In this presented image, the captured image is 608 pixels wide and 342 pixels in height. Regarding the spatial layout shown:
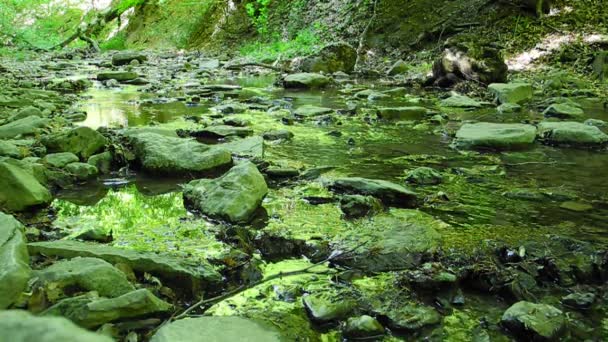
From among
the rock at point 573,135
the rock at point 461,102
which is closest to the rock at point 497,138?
the rock at point 573,135

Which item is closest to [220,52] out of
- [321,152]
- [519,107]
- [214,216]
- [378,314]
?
[519,107]

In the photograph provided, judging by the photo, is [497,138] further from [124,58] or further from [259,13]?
[259,13]

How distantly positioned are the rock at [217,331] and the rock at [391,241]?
2.14 ft

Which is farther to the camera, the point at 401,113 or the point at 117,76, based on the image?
the point at 117,76

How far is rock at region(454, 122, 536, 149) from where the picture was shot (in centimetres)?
432

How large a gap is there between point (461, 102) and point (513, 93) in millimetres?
683

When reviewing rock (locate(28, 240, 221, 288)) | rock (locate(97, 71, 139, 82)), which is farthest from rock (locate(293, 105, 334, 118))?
rock (locate(97, 71, 139, 82))

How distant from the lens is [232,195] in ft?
9.01

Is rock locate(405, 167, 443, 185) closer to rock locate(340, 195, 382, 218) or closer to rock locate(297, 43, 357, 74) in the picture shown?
rock locate(340, 195, 382, 218)

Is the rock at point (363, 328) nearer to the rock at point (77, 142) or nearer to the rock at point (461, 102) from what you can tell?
the rock at point (77, 142)

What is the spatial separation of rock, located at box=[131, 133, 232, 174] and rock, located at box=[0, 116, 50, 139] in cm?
116

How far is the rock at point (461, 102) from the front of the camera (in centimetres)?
649

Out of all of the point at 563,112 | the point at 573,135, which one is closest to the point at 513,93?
the point at 563,112

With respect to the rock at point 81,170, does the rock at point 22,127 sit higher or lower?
higher
